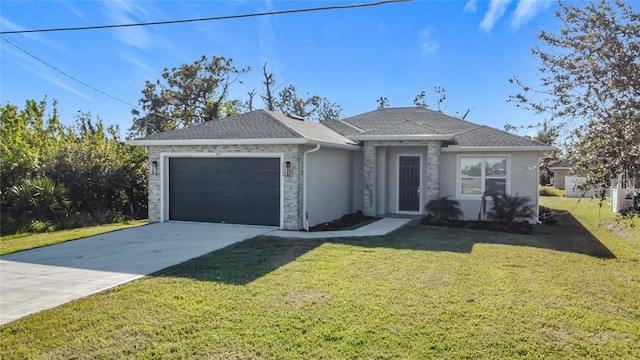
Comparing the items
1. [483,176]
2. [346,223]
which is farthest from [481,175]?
[346,223]

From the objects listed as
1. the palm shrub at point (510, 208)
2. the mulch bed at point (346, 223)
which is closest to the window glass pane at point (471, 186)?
the palm shrub at point (510, 208)

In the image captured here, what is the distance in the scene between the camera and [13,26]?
11.9m

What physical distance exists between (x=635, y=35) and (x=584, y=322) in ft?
11.9

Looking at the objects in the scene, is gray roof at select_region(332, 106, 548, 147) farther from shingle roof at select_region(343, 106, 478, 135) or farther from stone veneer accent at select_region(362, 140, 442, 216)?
stone veneer accent at select_region(362, 140, 442, 216)

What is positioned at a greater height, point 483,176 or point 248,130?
point 248,130

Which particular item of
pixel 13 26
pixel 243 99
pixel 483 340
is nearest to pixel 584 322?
pixel 483 340

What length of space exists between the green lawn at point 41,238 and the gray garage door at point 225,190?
2.22m

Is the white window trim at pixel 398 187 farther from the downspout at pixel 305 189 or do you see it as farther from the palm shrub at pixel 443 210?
the downspout at pixel 305 189

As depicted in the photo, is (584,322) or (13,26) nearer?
(584,322)

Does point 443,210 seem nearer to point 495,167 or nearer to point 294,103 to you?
point 495,167

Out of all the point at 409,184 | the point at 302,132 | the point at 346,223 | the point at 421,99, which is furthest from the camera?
the point at 421,99

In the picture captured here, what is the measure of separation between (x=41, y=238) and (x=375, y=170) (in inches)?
415

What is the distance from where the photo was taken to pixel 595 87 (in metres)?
5.51

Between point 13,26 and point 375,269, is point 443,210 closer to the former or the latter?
point 375,269
